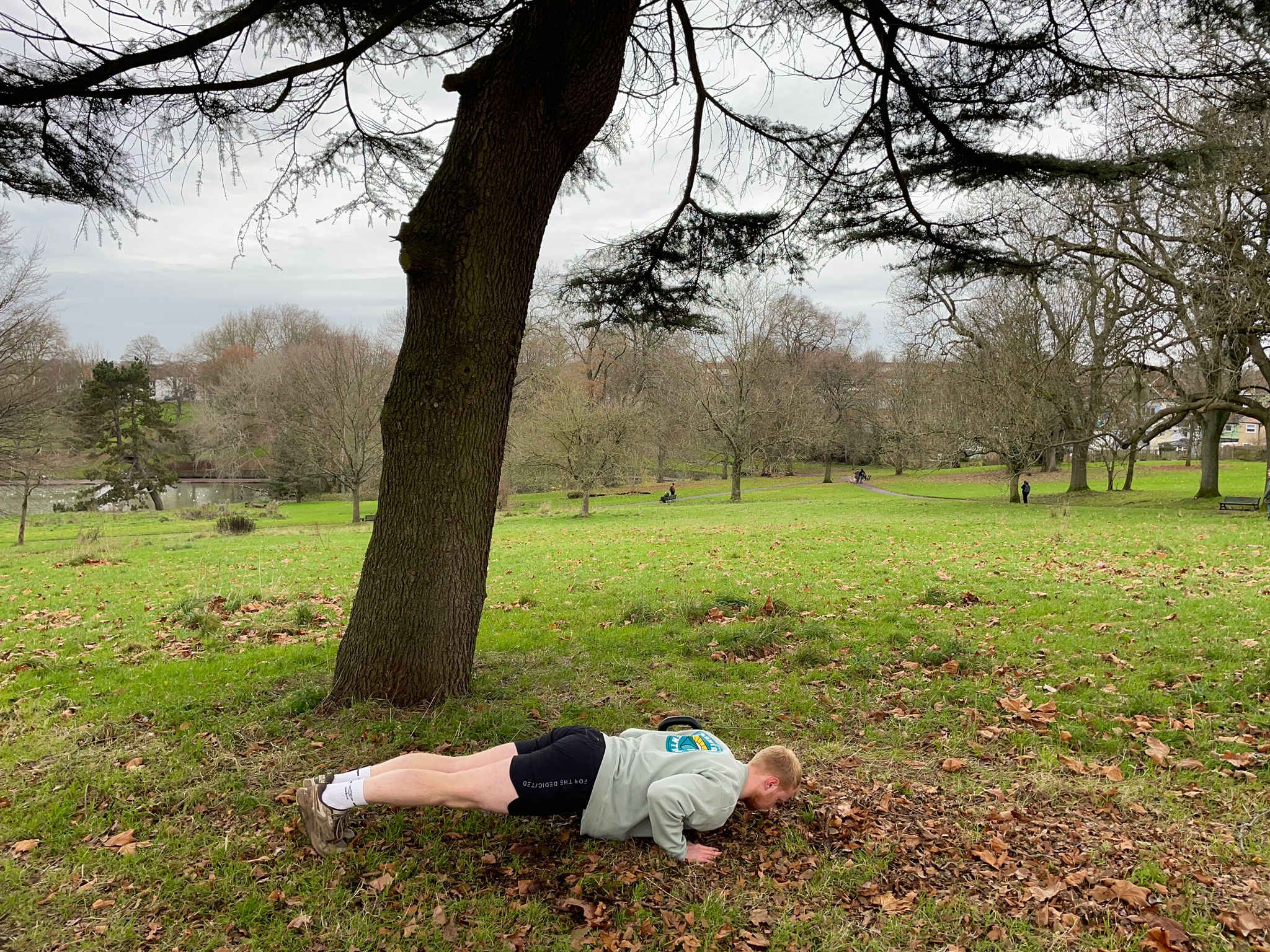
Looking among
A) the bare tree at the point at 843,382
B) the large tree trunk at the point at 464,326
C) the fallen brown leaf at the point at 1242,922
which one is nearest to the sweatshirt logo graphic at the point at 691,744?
the large tree trunk at the point at 464,326

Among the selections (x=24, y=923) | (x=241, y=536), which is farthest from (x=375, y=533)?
(x=241, y=536)

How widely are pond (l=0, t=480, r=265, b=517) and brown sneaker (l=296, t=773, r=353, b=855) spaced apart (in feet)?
126

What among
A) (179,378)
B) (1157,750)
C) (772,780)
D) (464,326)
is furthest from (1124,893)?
(179,378)

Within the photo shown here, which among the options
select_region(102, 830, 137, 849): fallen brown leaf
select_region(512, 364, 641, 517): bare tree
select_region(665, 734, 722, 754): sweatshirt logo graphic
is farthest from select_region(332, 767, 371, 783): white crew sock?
select_region(512, 364, 641, 517): bare tree

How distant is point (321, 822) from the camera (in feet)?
10.1

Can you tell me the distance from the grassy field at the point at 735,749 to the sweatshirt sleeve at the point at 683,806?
171mm

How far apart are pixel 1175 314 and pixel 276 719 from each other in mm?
22124

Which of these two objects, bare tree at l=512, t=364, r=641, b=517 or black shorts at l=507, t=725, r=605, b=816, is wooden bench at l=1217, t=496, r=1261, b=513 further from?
black shorts at l=507, t=725, r=605, b=816

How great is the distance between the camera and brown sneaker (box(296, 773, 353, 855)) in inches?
121

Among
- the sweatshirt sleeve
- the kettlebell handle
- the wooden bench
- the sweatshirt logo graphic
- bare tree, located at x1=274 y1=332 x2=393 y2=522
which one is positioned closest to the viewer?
the sweatshirt sleeve

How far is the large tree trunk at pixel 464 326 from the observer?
160 inches

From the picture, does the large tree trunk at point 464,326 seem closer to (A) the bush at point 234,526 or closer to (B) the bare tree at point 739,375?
(A) the bush at point 234,526

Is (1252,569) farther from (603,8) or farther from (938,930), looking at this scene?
(603,8)

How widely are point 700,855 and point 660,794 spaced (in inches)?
13.6
